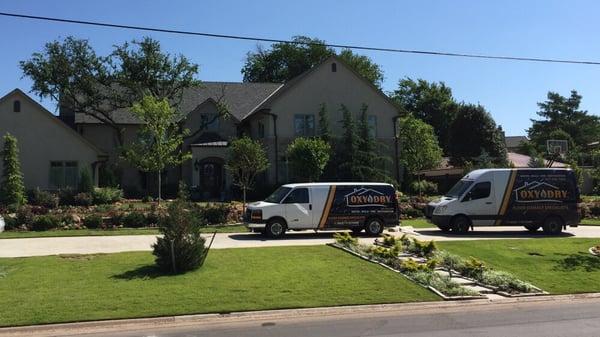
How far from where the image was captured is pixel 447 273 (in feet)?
47.4

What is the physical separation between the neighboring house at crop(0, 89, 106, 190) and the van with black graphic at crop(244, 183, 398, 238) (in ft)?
56.9

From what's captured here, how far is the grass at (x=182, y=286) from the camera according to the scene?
412 inches

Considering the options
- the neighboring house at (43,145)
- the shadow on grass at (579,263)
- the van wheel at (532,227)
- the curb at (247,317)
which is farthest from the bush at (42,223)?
the van wheel at (532,227)

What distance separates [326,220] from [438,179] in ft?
104

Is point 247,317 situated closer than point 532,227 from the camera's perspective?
Yes

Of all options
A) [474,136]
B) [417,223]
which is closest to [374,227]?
[417,223]

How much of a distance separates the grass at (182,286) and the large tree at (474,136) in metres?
41.1

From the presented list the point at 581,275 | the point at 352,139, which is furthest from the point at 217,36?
the point at 352,139

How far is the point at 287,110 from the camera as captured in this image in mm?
38844

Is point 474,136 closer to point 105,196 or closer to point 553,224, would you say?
point 553,224

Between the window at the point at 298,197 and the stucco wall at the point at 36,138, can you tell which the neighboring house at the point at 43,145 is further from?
the window at the point at 298,197

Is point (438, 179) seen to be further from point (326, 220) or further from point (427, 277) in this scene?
point (427, 277)

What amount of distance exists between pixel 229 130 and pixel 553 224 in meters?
24.5

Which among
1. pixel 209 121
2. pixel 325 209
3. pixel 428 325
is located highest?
pixel 209 121
